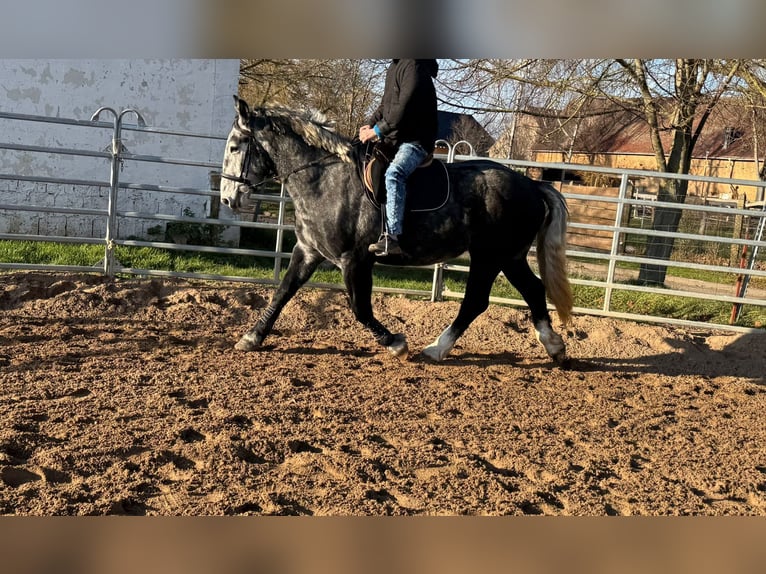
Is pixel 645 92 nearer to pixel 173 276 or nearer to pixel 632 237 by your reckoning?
pixel 632 237

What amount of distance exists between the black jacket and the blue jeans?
0.08 metres

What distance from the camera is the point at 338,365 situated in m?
5.78

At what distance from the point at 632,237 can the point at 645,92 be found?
21.4 ft

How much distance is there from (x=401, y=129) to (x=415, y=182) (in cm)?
47

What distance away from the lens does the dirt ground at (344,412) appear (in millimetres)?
3180

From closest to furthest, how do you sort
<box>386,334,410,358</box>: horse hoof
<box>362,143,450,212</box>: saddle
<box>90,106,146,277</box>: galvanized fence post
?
<box>362,143,450,212</box>: saddle < <box>386,334,410,358</box>: horse hoof < <box>90,106,146,277</box>: galvanized fence post

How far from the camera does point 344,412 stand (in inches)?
175

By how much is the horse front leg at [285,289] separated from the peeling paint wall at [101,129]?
6.20 metres

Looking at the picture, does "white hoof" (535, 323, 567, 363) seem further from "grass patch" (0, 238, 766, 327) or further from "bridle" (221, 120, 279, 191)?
"bridle" (221, 120, 279, 191)

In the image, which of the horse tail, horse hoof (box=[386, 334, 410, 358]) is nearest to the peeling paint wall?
horse hoof (box=[386, 334, 410, 358])

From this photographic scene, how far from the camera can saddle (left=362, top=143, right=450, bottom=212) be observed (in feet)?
18.1

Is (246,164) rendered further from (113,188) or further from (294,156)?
(113,188)

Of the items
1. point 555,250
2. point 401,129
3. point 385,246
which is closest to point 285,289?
point 385,246

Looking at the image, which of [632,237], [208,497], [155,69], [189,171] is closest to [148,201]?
[189,171]
